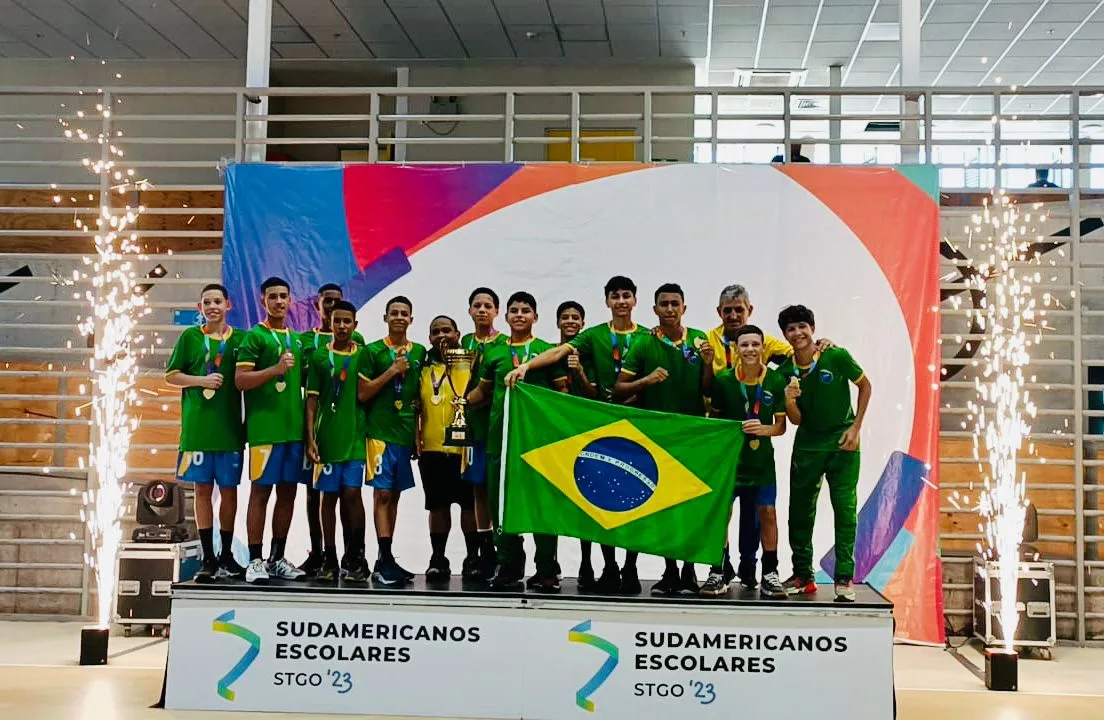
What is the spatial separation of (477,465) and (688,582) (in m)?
1.31

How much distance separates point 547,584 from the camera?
5.17 metres

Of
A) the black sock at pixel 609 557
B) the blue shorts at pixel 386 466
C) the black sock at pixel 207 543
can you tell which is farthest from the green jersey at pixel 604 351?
the black sock at pixel 207 543

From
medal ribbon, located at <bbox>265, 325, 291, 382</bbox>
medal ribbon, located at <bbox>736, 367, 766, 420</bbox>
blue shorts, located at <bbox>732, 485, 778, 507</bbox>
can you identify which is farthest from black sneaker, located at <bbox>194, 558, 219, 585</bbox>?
medal ribbon, located at <bbox>736, 367, 766, 420</bbox>

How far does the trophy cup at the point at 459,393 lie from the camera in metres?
5.42

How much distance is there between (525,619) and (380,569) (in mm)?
920

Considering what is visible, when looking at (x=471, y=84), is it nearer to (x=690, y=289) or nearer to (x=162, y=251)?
(x=162, y=251)

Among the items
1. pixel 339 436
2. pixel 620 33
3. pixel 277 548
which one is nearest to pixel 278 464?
pixel 339 436

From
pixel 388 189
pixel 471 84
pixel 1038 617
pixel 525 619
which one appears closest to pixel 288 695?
pixel 525 619

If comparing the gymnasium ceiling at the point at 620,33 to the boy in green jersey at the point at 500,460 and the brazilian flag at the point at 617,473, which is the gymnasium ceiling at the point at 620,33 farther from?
the brazilian flag at the point at 617,473

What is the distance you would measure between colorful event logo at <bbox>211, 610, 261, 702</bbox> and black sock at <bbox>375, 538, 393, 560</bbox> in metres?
0.78

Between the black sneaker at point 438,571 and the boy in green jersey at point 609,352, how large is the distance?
2.52 ft

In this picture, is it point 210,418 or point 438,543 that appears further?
point 438,543

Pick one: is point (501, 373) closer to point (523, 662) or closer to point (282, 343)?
point (282, 343)

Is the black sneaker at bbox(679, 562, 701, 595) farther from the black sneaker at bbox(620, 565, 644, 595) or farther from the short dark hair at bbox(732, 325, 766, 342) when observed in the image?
the short dark hair at bbox(732, 325, 766, 342)
